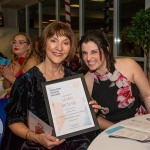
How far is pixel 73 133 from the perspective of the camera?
1545 millimetres

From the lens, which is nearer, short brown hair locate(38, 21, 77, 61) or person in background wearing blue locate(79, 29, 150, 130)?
short brown hair locate(38, 21, 77, 61)

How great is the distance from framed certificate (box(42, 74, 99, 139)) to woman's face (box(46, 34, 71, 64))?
0.19 meters

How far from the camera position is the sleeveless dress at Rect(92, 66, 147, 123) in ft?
7.09

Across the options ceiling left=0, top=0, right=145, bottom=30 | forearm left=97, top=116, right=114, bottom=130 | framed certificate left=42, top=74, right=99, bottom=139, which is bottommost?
forearm left=97, top=116, right=114, bottom=130

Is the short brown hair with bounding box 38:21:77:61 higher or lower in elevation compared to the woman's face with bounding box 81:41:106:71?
higher

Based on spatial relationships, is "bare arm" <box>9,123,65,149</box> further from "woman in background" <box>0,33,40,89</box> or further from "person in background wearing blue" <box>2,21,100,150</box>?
"woman in background" <box>0,33,40,89</box>

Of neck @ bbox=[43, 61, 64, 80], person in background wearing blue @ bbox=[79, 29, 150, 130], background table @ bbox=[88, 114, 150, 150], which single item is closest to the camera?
background table @ bbox=[88, 114, 150, 150]

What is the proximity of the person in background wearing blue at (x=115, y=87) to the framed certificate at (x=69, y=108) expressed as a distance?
0.54 meters

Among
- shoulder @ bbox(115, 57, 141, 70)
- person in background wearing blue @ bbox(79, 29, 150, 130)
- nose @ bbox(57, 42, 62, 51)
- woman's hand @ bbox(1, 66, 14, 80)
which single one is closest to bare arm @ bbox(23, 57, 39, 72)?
woman's hand @ bbox(1, 66, 14, 80)

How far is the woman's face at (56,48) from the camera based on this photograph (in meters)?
1.71

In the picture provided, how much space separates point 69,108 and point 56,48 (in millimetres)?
388

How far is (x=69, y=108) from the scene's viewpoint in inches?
61.7

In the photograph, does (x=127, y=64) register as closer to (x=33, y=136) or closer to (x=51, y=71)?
(x=51, y=71)

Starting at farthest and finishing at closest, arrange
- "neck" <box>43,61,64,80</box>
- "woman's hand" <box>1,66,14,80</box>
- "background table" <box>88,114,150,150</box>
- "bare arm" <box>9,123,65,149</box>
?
"woman's hand" <box>1,66,14,80</box>
"neck" <box>43,61,64,80</box>
"bare arm" <box>9,123,65,149</box>
"background table" <box>88,114,150,150</box>
